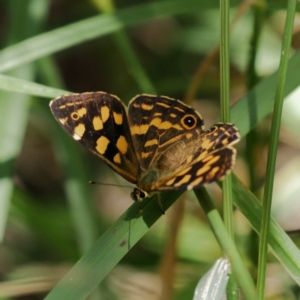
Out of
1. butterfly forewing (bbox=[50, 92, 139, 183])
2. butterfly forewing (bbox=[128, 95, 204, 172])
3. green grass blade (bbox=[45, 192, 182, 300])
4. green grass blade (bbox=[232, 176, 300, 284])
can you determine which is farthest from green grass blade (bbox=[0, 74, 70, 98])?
green grass blade (bbox=[232, 176, 300, 284])

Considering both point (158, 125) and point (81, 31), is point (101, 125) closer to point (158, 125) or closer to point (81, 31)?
point (158, 125)

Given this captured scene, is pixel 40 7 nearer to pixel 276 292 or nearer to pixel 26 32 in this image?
pixel 26 32

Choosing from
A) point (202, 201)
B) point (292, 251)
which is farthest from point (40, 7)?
point (292, 251)

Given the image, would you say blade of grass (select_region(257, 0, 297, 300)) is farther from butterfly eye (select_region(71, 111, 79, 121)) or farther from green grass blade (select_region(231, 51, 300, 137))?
butterfly eye (select_region(71, 111, 79, 121))

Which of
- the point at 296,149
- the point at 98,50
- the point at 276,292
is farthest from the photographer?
the point at 98,50

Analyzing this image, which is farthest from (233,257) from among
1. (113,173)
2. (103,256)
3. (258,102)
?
(113,173)

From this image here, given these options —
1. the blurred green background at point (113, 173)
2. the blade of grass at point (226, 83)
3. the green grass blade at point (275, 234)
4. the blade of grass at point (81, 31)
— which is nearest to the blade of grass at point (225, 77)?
the blade of grass at point (226, 83)

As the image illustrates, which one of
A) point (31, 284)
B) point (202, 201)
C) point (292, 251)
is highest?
point (31, 284)

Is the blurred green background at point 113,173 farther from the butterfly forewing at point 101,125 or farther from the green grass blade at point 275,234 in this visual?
the green grass blade at point 275,234
